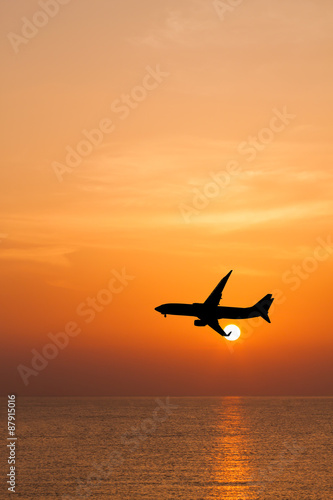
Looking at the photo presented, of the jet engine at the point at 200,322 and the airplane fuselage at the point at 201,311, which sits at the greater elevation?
the airplane fuselage at the point at 201,311

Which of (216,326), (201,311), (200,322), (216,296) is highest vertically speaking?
A: (216,296)

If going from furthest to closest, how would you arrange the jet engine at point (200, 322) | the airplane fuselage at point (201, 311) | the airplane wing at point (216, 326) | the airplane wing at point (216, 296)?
the airplane wing at point (216, 326) → the jet engine at point (200, 322) → the airplane fuselage at point (201, 311) → the airplane wing at point (216, 296)

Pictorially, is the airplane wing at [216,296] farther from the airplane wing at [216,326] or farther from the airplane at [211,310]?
the airplane wing at [216,326]

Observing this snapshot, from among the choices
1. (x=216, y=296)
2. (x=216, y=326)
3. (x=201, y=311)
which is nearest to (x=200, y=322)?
(x=201, y=311)

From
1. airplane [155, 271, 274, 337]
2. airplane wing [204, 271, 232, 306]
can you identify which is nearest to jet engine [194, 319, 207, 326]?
airplane [155, 271, 274, 337]

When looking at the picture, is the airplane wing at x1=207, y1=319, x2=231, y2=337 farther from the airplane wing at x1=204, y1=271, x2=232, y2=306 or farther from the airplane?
the airplane wing at x1=204, y1=271, x2=232, y2=306

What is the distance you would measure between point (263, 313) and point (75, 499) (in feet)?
228

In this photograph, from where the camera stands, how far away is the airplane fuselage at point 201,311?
138 metres

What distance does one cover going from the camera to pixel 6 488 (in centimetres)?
17538

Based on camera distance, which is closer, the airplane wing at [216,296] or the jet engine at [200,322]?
the airplane wing at [216,296]

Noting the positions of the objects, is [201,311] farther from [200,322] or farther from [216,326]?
[216,326]

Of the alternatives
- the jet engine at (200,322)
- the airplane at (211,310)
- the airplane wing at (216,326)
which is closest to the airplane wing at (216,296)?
the airplane at (211,310)

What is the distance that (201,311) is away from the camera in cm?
13812

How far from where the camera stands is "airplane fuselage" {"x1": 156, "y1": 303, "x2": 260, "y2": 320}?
13812 cm
